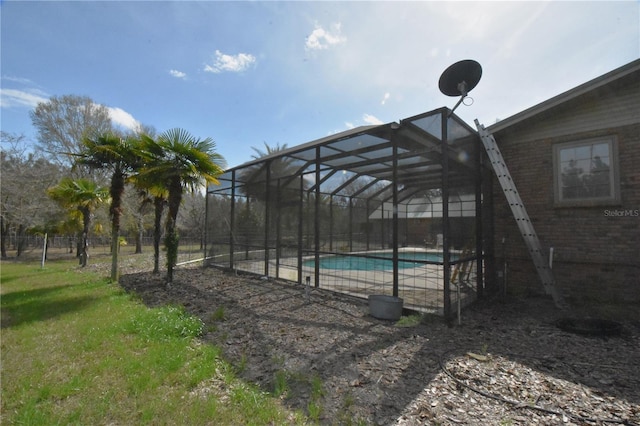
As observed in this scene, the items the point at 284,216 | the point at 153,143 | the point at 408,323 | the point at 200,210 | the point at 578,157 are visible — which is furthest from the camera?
the point at 200,210

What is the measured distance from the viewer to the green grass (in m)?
2.36

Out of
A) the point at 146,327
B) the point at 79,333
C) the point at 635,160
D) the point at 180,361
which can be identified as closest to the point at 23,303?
the point at 79,333

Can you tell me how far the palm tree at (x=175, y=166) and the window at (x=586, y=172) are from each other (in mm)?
7829

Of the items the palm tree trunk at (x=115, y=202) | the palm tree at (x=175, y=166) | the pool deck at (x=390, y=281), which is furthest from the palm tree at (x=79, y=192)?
the pool deck at (x=390, y=281)

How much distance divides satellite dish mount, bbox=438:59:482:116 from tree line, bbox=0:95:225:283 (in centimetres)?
566

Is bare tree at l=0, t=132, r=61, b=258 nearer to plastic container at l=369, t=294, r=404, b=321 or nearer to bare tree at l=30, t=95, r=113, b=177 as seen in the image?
bare tree at l=30, t=95, r=113, b=177

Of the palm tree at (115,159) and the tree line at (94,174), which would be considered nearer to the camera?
the tree line at (94,174)

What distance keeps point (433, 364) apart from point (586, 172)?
5140 mm

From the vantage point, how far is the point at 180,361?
324 cm

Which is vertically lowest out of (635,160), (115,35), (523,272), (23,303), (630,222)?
(23,303)

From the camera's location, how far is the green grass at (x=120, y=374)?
2.36 metres

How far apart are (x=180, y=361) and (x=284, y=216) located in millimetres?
5223

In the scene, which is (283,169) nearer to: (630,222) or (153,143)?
(153,143)

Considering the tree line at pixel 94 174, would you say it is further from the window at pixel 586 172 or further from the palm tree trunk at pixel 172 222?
the window at pixel 586 172
